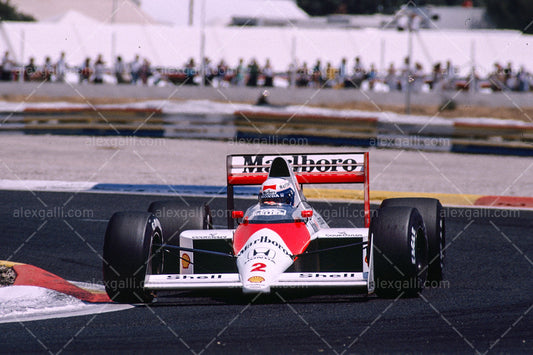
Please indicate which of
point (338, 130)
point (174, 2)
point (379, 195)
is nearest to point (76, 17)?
point (174, 2)

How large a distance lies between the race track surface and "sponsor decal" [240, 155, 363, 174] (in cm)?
149

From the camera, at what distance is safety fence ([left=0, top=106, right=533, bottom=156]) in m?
21.8

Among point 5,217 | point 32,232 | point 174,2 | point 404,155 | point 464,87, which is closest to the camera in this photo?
point 32,232

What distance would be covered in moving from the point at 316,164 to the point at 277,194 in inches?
43.1

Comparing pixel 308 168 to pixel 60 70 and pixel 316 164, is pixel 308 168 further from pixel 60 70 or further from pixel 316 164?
pixel 60 70

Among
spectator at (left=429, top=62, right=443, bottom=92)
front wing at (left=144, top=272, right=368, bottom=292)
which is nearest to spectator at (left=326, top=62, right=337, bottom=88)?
spectator at (left=429, top=62, right=443, bottom=92)

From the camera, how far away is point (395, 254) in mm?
7512

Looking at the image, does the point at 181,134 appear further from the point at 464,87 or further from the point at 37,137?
the point at 464,87

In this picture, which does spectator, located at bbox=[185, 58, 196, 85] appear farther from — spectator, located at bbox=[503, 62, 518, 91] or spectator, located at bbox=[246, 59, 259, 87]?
spectator, located at bbox=[503, 62, 518, 91]

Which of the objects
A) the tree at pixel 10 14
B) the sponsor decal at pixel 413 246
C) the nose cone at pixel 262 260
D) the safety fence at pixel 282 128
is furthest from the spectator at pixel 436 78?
the tree at pixel 10 14

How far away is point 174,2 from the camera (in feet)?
163

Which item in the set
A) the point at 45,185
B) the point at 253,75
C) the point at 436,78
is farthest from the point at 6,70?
the point at 45,185

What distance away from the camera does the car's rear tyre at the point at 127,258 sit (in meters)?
7.50

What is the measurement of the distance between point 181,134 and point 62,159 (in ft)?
14.9
